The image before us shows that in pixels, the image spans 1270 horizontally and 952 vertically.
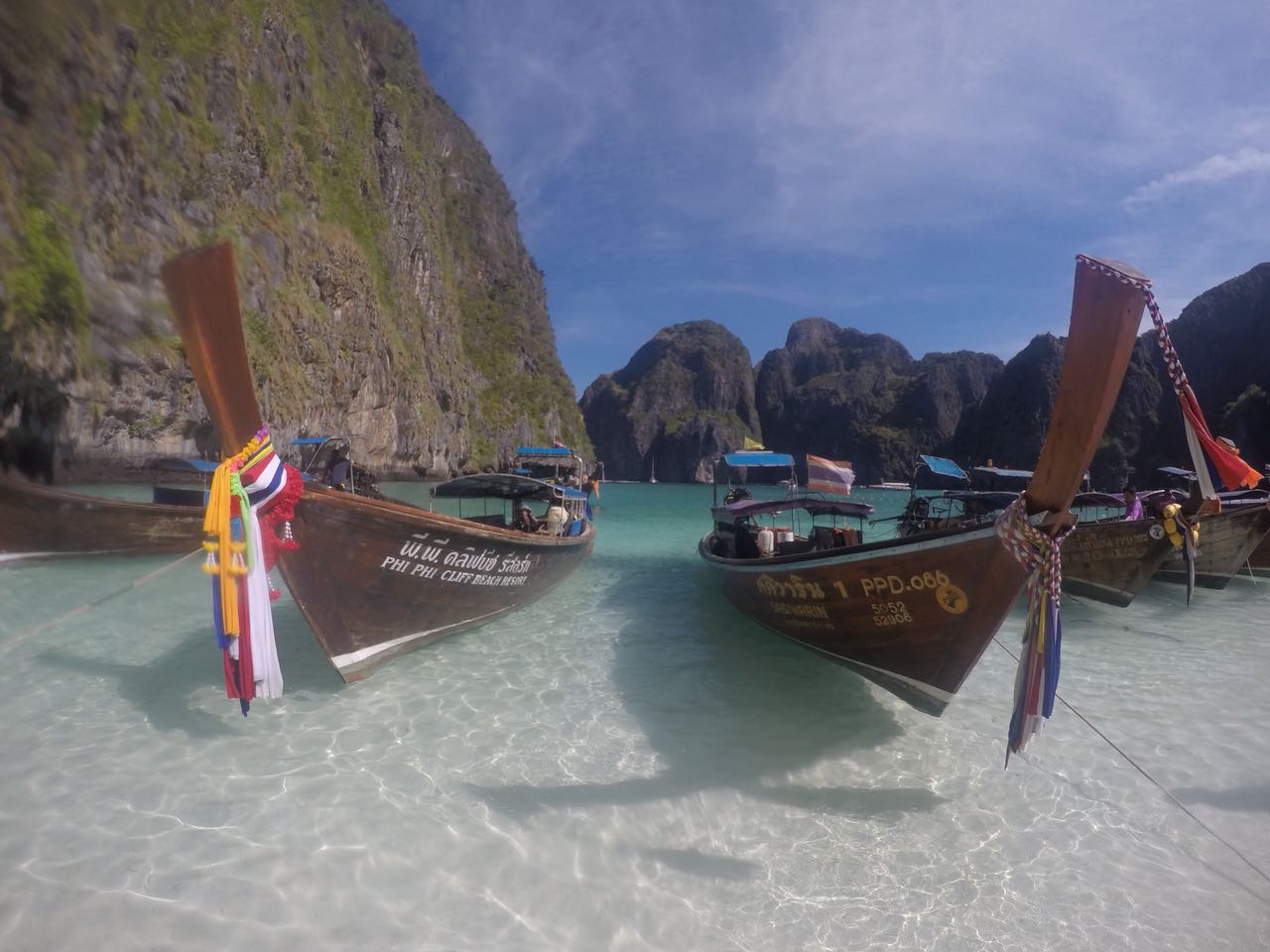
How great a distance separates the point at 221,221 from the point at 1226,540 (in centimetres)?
3439

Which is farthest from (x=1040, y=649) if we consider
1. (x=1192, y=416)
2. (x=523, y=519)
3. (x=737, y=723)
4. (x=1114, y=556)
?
(x=1114, y=556)

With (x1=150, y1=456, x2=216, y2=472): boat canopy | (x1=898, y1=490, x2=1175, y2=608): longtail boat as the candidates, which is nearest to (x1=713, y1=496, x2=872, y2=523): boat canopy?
(x1=898, y1=490, x2=1175, y2=608): longtail boat

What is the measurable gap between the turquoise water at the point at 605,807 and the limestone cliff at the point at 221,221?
1613 cm

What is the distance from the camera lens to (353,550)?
5.49 m

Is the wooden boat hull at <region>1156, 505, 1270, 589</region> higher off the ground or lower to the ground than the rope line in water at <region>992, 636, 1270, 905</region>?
higher

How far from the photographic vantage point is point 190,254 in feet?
11.6

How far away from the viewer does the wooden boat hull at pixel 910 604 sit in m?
4.49

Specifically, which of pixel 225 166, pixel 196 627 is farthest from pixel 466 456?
pixel 196 627

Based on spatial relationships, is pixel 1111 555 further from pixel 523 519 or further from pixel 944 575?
pixel 523 519

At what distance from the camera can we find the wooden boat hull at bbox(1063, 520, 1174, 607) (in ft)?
33.0

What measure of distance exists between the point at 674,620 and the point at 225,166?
1154 inches

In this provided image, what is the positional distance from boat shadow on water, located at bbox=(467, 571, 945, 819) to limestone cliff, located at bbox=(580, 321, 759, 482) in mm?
122861

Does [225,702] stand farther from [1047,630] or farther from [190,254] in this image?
[1047,630]

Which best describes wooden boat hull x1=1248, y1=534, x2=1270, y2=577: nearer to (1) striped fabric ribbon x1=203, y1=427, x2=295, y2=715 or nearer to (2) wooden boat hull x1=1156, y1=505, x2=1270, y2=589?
(2) wooden boat hull x1=1156, y1=505, x2=1270, y2=589
